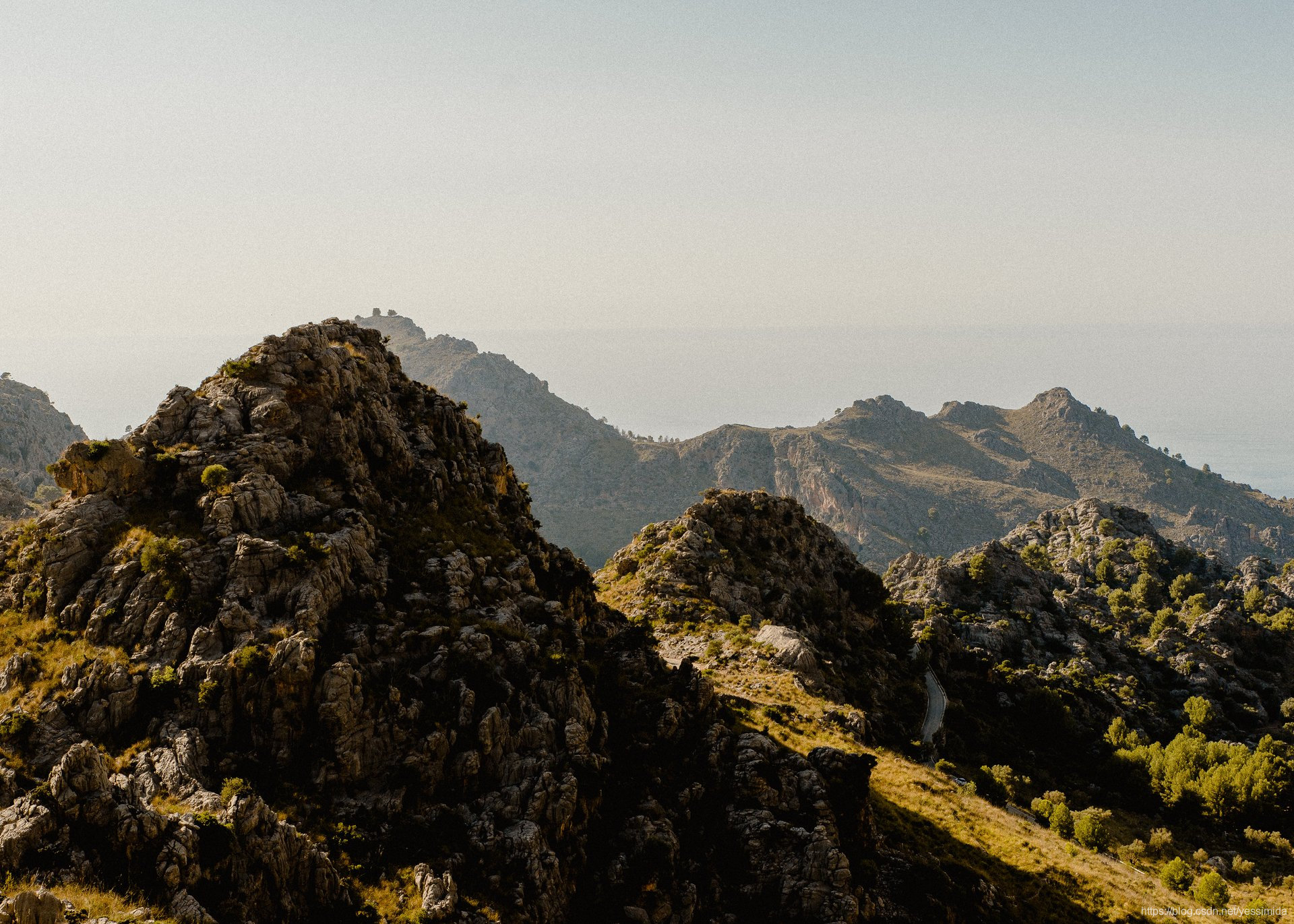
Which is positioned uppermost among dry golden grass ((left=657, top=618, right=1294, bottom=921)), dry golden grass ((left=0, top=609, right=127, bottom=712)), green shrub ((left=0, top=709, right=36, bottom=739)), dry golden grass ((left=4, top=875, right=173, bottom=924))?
dry golden grass ((left=0, top=609, right=127, bottom=712))

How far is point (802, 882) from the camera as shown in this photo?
44688 millimetres

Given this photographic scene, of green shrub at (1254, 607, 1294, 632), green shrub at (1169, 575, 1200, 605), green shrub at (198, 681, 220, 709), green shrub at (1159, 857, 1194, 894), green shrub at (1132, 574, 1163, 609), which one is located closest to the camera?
green shrub at (198, 681, 220, 709)

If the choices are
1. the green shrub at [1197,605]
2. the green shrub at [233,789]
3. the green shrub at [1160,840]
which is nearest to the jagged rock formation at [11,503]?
the green shrub at [233,789]

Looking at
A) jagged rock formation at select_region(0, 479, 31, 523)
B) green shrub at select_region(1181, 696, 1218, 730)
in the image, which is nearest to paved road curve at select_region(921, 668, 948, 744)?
green shrub at select_region(1181, 696, 1218, 730)

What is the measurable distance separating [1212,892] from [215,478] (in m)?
84.1

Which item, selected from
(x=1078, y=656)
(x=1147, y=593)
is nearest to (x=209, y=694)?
(x=1078, y=656)

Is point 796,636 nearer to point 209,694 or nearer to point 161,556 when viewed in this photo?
point 209,694

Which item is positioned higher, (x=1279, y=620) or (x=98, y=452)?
(x=98, y=452)

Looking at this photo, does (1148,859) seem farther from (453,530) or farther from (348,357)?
(348,357)

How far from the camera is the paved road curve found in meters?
95.1

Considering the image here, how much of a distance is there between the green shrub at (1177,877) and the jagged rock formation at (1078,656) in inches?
882

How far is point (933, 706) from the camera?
340 feet

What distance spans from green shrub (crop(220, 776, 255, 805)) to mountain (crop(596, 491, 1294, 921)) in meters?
34.3

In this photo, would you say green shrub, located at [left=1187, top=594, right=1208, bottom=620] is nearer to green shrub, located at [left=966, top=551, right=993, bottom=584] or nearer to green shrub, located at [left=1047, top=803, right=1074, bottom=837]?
green shrub, located at [left=966, top=551, right=993, bottom=584]
